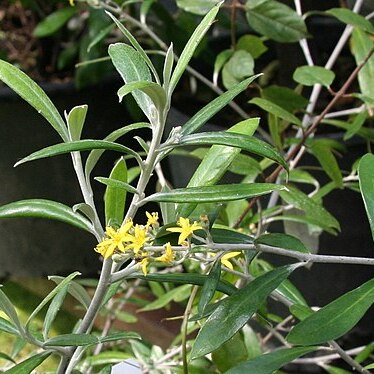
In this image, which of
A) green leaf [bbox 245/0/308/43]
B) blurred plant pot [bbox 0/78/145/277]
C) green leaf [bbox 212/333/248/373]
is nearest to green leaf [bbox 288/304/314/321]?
green leaf [bbox 212/333/248/373]

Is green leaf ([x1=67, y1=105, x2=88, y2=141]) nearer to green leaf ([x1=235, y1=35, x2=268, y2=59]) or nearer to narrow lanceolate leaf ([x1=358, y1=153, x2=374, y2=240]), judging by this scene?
narrow lanceolate leaf ([x1=358, y1=153, x2=374, y2=240])

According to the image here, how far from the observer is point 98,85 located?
166 centimetres

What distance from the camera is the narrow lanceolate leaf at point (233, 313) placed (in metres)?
0.53

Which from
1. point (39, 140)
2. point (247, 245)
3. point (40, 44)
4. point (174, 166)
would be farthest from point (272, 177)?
point (40, 44)

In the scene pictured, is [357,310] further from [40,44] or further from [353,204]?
[40,44]

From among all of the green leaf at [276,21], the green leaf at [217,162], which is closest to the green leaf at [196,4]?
the green leaf at [276,21]

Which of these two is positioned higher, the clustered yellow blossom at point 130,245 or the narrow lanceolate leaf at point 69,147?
the narrow lanceolate leaf at point 69,147

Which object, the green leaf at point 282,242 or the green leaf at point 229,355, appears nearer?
the green leaf at point 282,242

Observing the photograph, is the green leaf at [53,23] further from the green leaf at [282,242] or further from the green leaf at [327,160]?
the green leaf at [282,242]

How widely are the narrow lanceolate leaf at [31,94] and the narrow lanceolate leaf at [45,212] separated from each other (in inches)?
2.2

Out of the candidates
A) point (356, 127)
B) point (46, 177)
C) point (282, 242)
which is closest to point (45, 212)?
point (282, 242)

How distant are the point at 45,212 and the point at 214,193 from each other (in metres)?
0.14

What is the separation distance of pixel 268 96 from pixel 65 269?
0.84m

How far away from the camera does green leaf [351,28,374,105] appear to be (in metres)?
0.99
